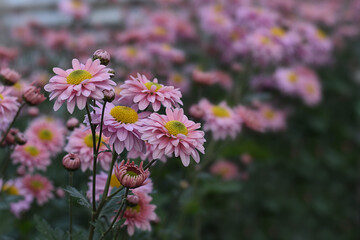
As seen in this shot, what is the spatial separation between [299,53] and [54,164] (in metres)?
1.67

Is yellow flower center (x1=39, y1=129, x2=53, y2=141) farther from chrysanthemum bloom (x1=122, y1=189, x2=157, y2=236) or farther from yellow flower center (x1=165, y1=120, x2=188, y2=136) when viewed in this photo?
yellow flower center (x1=165, y1=120, x2=188, y2=136)

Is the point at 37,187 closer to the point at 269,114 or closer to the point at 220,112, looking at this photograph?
the point at 220,112

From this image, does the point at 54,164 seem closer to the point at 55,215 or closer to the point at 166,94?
the point at 55,215

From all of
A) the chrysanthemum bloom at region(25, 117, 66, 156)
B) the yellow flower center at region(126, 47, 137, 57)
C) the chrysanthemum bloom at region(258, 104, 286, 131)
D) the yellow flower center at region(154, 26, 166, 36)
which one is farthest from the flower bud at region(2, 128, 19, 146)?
the chrysanthemum bloom at region(258, 104, 286, 131)

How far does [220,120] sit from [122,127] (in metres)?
0.79

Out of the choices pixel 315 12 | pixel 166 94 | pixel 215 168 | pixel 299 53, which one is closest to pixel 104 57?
pixel 166 94

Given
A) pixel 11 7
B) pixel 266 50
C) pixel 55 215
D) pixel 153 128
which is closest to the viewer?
pixel 153 128

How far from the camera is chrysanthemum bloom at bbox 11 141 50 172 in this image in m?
1.38

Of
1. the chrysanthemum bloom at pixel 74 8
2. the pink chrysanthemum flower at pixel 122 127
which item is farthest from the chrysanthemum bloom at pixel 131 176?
the chrysanthemum bloom at pixel 74 8

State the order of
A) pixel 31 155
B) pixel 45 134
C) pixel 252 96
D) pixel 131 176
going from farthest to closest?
pixel 252 96 → pixel 45 134 → pixel 31 155 → pixel 131 176

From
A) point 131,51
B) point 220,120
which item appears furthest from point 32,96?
point 131,51

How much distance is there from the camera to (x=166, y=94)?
3.04 ft

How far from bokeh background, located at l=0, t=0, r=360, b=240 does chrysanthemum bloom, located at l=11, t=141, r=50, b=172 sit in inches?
19.5

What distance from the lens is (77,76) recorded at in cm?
88
